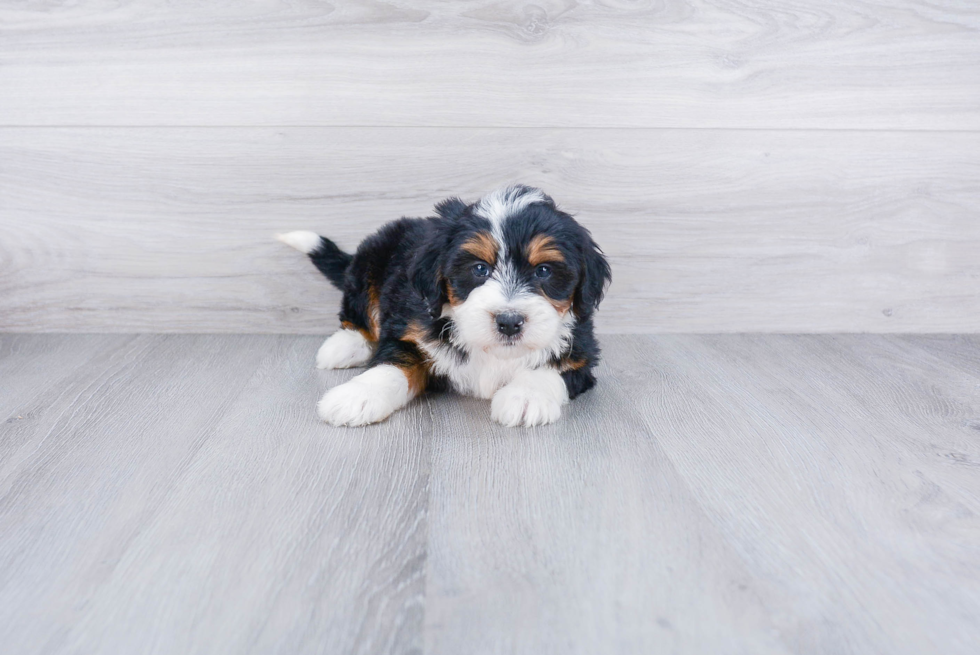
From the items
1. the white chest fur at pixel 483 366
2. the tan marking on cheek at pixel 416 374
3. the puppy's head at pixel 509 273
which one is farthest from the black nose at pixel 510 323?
the tan marking on cheek at pixel 416 374

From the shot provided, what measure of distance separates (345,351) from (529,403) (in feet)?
2.39

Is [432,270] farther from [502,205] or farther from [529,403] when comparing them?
[529,403]

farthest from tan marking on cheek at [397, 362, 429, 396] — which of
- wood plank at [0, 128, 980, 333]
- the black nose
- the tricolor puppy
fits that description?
wood plank at [0, 128, 980, 333]

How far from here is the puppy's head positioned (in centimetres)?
159

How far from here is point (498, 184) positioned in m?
2.39

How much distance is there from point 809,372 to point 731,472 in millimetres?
867

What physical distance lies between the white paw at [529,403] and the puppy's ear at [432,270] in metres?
0.28

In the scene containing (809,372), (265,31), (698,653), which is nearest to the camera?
(698,653)

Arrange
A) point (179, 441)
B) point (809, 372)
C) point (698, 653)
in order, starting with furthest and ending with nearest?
point (809, 372)
point (179, 441)
point (698, 653)

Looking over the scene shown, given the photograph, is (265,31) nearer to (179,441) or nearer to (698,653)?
(179,441)

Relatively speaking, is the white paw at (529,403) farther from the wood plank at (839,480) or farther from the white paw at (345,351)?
the white paw at (345,351)

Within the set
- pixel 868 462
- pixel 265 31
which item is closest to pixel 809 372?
pixel 868 462

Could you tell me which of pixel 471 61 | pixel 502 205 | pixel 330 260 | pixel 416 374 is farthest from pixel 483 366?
pixel 471 61

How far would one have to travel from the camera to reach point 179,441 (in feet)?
5.08
